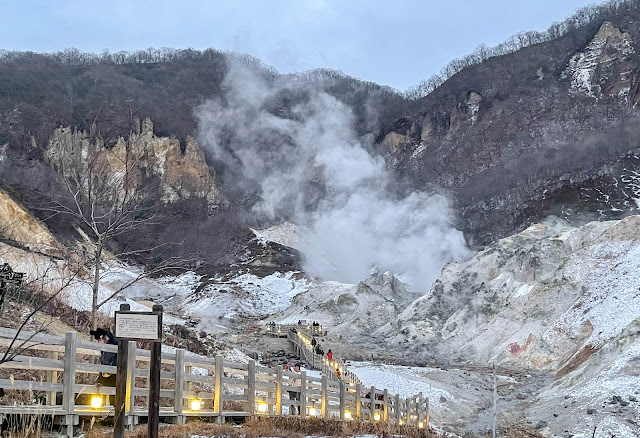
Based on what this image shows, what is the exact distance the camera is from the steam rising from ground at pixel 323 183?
90125mm

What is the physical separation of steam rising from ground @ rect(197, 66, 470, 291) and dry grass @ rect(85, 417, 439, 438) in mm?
66352

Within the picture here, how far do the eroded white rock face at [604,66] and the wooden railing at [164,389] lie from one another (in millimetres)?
130478

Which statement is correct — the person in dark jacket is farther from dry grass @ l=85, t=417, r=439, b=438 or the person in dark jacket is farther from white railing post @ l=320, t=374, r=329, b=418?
white railing post @ l=320, t=374, r=329, b=418

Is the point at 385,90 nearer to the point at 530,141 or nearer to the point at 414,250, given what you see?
the point at 530,141

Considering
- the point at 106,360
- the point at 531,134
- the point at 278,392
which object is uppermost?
the point at 531,134

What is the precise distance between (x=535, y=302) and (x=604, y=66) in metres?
115

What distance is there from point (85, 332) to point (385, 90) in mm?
176150

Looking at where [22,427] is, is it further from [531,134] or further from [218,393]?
[531,134]

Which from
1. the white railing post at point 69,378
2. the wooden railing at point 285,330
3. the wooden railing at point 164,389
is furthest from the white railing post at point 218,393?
the wooden railing at point 285,330

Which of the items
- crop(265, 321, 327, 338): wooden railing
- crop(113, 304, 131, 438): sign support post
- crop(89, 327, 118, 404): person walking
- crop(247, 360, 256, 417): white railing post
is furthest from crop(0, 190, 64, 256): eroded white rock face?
crop(113, 304, 131, 438): sign support post

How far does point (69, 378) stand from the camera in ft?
25.4

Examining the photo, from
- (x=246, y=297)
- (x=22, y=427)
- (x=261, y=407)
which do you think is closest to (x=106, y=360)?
(x=22, y=427)

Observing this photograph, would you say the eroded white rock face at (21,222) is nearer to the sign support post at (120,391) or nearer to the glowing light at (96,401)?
the glowing light at (96,401)

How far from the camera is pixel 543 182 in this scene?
96.4m
